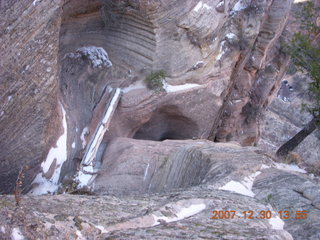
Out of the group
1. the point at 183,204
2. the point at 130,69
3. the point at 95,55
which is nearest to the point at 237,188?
the point at 183,204

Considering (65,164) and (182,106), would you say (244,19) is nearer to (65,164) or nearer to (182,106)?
(182,106)

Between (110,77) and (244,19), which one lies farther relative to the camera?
(244,19)

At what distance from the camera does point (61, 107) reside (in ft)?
24.4

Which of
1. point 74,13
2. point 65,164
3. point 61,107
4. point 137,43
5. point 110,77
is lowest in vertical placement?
point 65,164

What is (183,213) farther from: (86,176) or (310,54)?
(310,54)

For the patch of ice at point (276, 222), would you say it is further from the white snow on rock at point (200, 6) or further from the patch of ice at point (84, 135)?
the white snow on rock at point (200, 6)

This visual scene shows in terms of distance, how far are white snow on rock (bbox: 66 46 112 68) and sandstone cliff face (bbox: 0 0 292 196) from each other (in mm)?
26

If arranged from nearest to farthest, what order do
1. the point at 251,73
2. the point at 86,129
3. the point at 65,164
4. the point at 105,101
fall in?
the point at 65,164, the point at 86,129, the point at 105,101, the point at 251,73

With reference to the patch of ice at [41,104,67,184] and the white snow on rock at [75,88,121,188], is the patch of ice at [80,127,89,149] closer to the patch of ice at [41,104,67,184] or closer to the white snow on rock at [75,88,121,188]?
the white snow on rock at [75,88,121,188]

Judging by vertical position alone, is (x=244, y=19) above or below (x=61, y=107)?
above

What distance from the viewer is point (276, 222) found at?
13.9 feet

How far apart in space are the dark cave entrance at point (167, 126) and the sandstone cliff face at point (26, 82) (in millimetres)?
3935

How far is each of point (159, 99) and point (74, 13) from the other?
117 inches

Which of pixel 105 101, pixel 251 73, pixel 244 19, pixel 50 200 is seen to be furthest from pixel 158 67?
pixel 50 200
